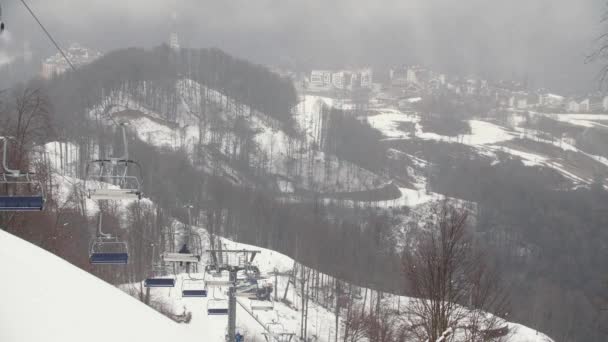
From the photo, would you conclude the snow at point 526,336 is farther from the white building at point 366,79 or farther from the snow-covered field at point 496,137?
the white building at point 366,79

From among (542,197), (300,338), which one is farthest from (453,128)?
(300,338)

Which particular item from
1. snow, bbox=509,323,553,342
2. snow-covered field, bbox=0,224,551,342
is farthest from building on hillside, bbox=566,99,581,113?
snow-covered field, bbox=0,224,551,342

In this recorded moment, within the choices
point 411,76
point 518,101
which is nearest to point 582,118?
point 518,101

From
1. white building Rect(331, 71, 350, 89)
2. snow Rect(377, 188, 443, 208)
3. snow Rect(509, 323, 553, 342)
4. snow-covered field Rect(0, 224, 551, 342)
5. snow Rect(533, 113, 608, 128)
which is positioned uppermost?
white building Rect(331, 71, 350, 89)

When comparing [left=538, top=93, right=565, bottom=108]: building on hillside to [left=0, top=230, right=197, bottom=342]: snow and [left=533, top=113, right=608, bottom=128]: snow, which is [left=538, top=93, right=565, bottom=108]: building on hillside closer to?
[left=533, top=113, right=608, bottom=128]: snow

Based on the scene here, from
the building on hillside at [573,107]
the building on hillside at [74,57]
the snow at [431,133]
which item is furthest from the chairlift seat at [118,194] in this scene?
the building on hillside at [573,107]
